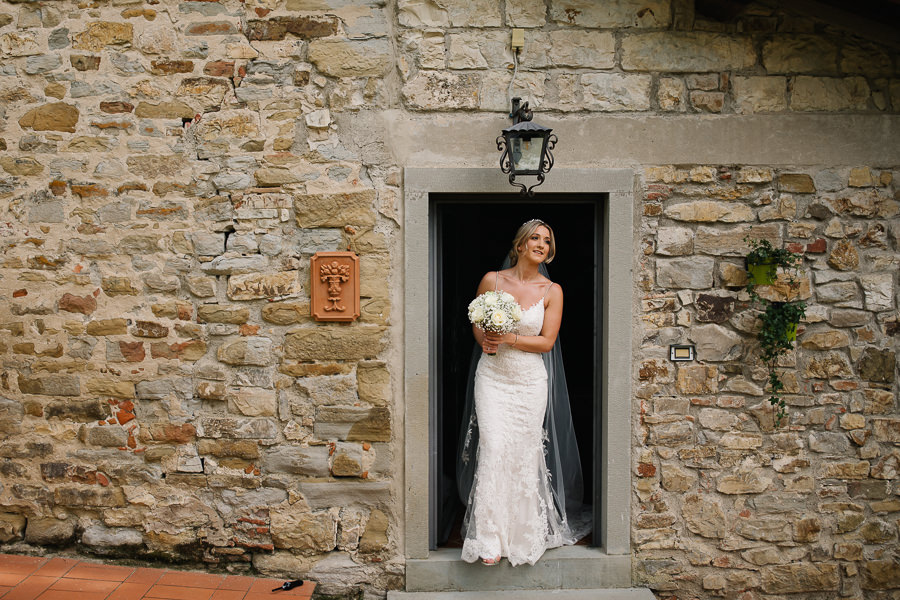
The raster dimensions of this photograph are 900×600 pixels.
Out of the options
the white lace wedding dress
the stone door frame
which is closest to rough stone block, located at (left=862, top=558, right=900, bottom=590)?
the stone door frame

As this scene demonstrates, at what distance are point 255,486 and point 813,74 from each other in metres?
4.22

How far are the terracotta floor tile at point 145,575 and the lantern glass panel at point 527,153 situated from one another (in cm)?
320

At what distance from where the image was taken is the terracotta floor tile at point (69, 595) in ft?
11.4

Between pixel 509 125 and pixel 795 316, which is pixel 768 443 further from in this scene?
pixel 509 125

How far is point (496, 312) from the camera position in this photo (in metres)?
3.59

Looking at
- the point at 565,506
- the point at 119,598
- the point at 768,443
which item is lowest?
the point at 119,598

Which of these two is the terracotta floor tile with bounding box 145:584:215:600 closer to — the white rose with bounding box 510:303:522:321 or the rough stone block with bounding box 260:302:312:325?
the rough stone block with bounding box 260:302:312:325

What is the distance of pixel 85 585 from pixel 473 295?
3.17m

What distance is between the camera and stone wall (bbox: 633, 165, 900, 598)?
3.84 metres

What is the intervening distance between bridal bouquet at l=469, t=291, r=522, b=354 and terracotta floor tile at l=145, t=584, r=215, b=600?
7.20 ft

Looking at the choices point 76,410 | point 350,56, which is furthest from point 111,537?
point 350,56

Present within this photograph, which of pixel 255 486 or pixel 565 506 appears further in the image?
pixel 565 506

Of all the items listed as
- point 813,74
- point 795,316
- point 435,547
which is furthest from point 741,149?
point 435,547

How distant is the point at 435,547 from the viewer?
400 centimetres
